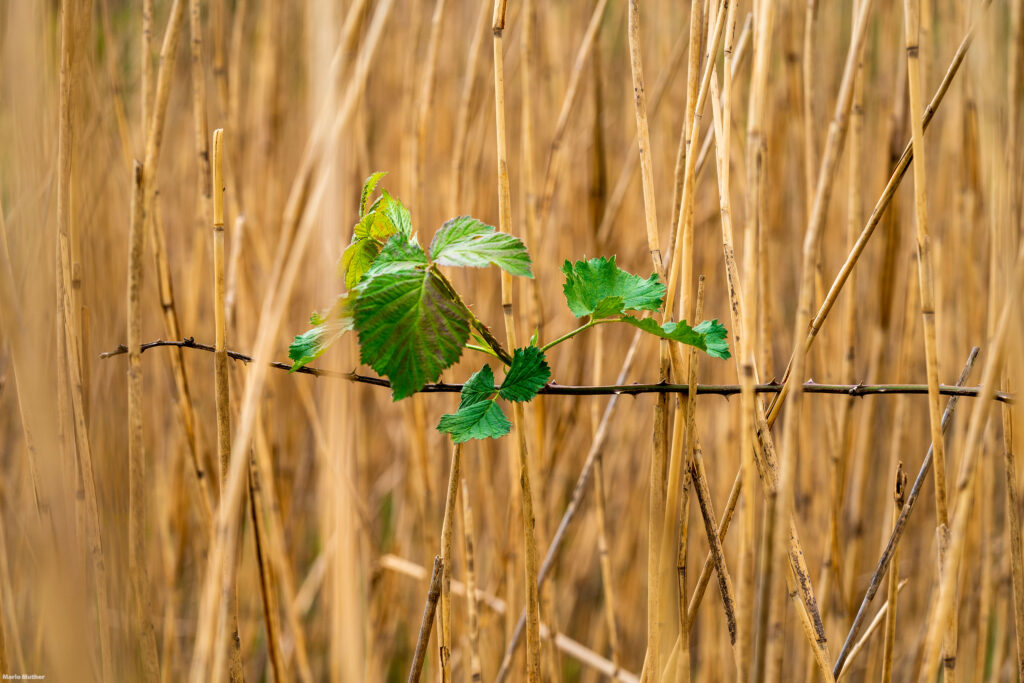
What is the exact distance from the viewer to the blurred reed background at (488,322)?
0.39m

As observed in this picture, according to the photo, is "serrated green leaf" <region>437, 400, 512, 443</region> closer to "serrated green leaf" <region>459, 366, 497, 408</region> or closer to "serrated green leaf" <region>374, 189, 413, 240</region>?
"serrated green leaf" <region>459, 366, 497, 408</region>

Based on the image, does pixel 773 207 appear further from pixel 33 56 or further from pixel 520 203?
pixel 33 56

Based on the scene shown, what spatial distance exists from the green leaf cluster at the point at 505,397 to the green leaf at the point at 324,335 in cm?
8

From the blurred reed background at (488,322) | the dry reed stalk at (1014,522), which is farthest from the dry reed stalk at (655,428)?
the dry reed stalk at (1014,522)

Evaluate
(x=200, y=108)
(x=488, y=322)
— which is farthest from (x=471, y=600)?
(x=488, y=322)

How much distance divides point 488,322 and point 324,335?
0.72 metres

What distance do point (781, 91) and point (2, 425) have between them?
1.25 meters

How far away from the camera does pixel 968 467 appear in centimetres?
38

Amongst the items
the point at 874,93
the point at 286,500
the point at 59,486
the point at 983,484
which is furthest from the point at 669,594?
the point at 874,93

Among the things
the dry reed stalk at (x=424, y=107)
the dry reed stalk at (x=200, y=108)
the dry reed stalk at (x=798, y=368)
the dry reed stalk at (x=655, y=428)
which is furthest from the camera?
the dry reed stalk at (x=424, y=107)

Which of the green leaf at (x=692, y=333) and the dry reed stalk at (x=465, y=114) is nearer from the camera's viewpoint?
the green leaf at (x=692, y=333)

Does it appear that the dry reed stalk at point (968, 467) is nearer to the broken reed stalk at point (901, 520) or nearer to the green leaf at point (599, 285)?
the broken reed stalk at point (901, 520)

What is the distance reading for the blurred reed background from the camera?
0.39 meters

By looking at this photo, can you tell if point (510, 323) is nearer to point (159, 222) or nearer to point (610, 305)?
point (610, 305)
